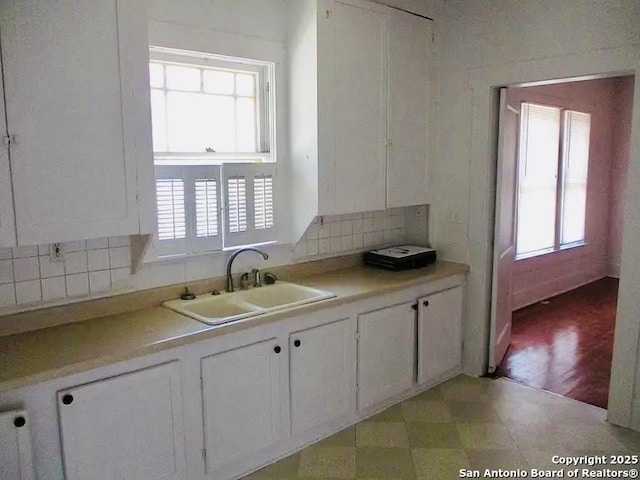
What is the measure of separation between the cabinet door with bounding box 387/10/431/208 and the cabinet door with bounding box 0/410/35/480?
2428 mm

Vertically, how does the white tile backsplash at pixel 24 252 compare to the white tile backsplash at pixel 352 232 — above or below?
above

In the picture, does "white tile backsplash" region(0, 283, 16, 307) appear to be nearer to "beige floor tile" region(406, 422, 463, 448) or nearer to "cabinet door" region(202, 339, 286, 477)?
"cabinet door" region(202, 339, 286, 477)

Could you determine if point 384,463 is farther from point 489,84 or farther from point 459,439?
point 489,84

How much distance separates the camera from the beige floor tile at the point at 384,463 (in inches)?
104

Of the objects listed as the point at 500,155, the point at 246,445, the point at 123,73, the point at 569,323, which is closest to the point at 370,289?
the point at 246,445

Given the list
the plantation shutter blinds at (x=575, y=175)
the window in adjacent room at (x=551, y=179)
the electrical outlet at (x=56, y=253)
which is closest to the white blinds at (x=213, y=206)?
the electrical outlet at (x=56, y=253)

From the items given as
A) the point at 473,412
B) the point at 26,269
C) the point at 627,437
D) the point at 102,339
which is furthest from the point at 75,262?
the point at 627,437

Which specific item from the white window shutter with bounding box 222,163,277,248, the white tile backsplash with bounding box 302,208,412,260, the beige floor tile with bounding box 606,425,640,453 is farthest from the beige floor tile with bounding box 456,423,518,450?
the white window shutter with bounding box 222,163,277,248

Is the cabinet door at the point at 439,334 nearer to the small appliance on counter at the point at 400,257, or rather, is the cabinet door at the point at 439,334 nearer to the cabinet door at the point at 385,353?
the cabinet door at the point at 385,353

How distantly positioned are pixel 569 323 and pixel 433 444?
2.72m

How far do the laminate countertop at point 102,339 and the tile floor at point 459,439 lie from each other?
2.52 ft

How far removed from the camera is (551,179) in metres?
5.78

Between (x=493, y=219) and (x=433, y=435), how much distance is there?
4.95 ft

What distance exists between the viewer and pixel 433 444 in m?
2.90
